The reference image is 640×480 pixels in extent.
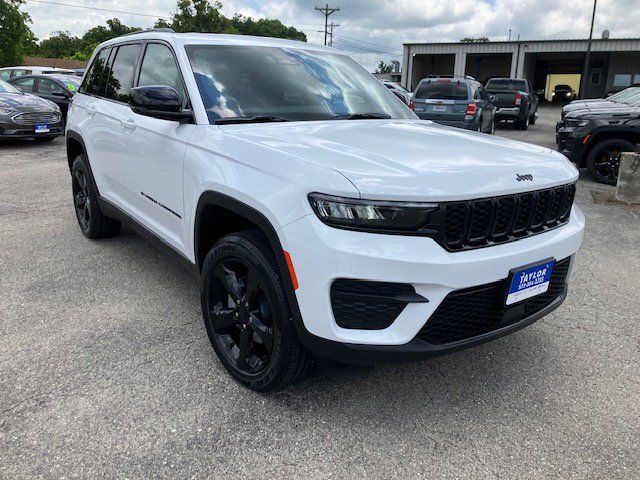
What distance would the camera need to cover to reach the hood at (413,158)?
209 cm

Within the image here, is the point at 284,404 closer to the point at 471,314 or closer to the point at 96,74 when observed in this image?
the point at 471,314

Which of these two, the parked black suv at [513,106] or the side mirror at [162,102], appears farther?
the parked black suv at [513,106]

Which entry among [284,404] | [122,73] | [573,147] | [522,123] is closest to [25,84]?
[122,73]

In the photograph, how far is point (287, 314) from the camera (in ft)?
7.58

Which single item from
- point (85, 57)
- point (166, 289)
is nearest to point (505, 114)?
point (166, 289)

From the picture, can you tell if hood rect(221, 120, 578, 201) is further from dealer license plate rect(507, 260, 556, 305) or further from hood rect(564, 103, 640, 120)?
hood rect(564, 103, 640, 120)

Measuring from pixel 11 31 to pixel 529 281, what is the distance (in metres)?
41.0

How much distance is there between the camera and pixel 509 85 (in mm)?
19219

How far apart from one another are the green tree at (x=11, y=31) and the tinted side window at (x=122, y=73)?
37024 millimetres

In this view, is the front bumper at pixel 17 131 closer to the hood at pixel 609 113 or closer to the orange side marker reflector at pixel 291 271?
the hood at pixel 609 113

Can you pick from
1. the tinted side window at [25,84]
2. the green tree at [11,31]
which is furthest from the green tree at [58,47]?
the tinted side window at [25,84]

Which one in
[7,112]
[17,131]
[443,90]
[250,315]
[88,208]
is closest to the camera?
[250,315]

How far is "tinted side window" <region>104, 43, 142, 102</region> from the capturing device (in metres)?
4.01

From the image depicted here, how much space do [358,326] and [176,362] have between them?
1.30 m
